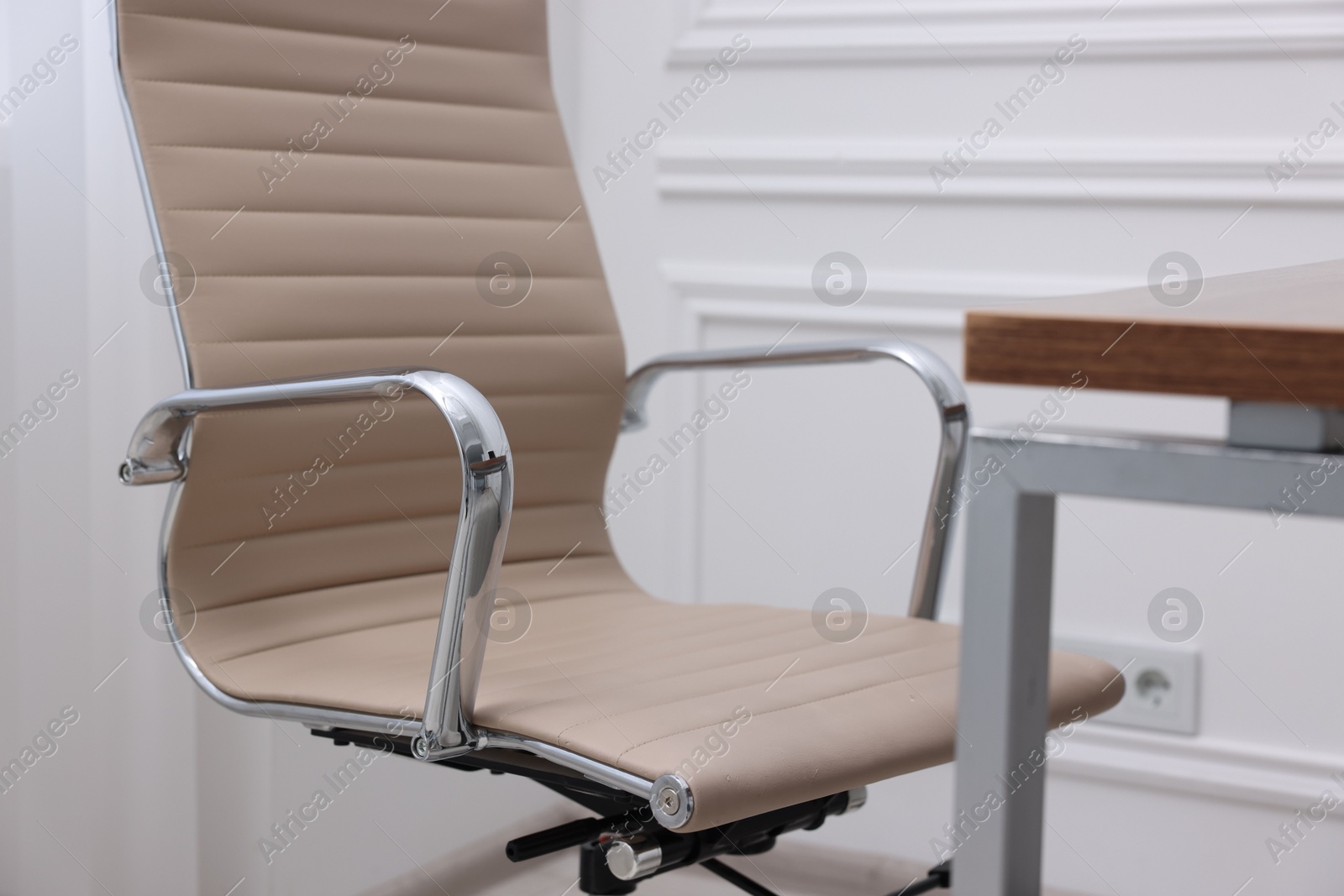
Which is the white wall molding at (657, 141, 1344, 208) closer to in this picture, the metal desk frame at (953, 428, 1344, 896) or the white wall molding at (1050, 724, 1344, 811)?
the white wall molding at (1050, 724, 1344, 811)

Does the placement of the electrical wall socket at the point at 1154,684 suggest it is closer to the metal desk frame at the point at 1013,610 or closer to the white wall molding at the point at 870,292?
the white wall molding at the point at 870,292

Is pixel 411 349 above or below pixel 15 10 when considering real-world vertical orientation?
below

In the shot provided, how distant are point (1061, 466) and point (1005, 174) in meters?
1.37

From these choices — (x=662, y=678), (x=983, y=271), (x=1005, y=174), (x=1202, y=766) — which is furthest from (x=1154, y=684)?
(x=662, y=678)

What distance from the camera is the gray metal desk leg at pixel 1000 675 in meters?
0.46

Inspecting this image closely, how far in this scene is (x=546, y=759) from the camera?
0.85 meters

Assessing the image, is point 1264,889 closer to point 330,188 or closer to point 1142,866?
point 1142,866

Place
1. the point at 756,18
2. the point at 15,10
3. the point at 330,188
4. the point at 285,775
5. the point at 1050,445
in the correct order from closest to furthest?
the point at 1050,445 → the point at 330,188 → the point at 15,10 → the point at 285,775 → the point at 756,18

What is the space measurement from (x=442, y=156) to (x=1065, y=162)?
850 millimetres

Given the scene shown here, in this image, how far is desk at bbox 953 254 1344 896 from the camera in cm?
42

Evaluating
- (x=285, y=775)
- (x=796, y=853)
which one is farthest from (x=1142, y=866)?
(x=285, y=775)

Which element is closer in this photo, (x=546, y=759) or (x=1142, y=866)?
(x=546, y=759)

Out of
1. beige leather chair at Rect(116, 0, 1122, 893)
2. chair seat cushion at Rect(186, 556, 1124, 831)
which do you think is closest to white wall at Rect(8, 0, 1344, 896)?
beige leather chair at Rect(116, 0, 1122, 893)

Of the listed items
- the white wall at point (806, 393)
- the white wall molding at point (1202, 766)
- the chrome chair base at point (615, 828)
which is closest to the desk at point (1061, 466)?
the chrome chair base at point (615, 828)
